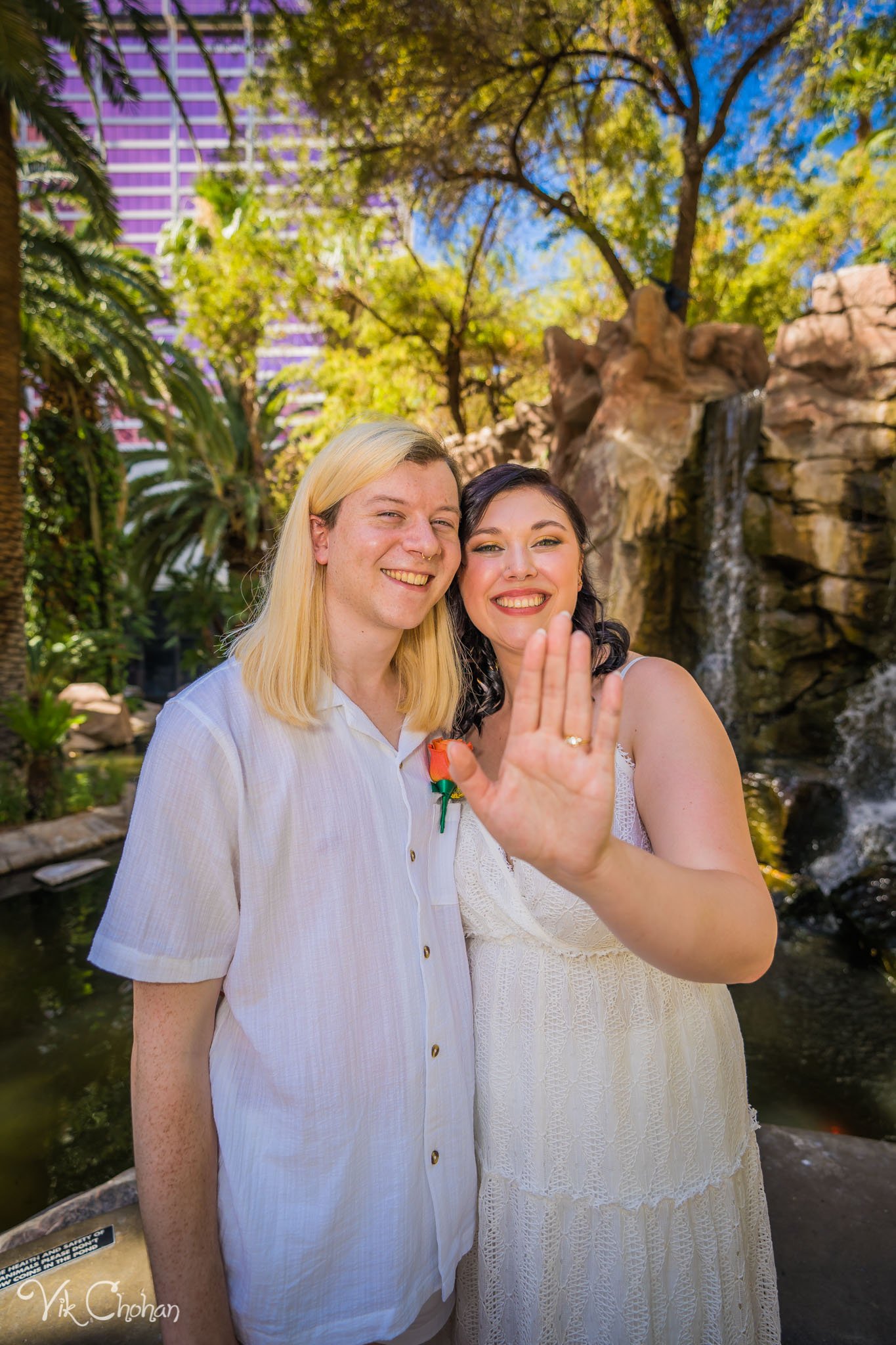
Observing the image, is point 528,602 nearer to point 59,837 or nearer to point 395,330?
point 59,837

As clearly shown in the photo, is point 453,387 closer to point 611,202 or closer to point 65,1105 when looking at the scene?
point 611,202

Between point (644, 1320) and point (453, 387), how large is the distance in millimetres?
14307

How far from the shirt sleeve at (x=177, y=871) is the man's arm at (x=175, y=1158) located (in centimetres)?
8

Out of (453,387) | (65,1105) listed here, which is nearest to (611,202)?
(453,387)

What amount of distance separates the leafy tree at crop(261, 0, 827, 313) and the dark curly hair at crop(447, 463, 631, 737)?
A: 375 inches

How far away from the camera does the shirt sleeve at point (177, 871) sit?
A: 1.35 meters

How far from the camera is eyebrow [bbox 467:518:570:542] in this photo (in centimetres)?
185

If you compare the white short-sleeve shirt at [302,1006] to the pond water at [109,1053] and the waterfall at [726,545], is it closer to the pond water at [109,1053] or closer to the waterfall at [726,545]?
the pond water at [109,1053]

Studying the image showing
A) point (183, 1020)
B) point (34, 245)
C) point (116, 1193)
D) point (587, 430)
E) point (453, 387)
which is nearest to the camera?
point (183, 1020)


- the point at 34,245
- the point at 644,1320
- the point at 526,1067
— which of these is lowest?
the point at 644,1320

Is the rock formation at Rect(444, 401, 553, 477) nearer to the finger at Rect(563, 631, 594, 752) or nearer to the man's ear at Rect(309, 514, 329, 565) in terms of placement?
the man's ear at Rect(309, 514, 329, 565)

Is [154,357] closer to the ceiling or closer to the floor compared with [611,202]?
closer to the floor

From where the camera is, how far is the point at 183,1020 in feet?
4.61

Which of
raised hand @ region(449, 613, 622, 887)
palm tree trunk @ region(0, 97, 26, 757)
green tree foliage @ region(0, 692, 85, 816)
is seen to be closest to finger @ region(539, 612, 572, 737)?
raised hand @ region(449, 613, 622, 887)
